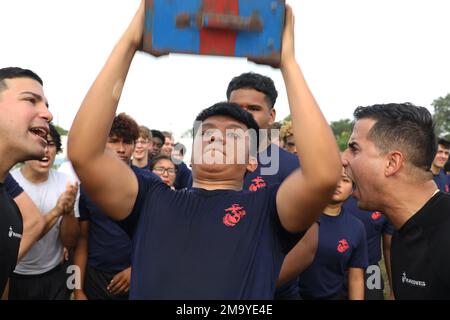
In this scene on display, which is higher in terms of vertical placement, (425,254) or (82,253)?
(425,254)

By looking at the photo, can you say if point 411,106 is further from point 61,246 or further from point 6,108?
point 61,246

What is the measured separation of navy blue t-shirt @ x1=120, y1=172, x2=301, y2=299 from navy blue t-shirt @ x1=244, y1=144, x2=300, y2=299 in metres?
1.25

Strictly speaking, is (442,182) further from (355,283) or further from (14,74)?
(14,74)

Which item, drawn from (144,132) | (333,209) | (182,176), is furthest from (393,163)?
(182,176)

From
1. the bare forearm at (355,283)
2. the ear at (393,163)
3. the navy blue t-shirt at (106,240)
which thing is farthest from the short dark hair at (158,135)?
the ear at (393,163)

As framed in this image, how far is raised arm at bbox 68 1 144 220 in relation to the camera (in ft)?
6.47

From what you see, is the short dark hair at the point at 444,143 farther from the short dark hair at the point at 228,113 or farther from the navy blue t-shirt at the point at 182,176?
the short dark hair at the point at 228,113

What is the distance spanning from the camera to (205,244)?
2.06m

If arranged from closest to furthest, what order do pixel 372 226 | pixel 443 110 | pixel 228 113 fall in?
pixel 228 113 < pixel 372 226 < pixel 443 110

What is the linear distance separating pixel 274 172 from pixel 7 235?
174 cm

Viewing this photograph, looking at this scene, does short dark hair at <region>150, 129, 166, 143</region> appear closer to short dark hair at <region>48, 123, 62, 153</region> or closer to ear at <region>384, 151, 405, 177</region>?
short dark hair at <region>48, 123, 62, 153</region>

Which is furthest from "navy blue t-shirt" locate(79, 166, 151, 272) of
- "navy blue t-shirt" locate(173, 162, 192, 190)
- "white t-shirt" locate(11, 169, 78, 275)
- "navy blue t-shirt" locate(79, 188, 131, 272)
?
"navy blue t-shirt" locate(173, 162, 192, 190)

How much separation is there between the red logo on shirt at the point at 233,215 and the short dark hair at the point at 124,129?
258 centimetres

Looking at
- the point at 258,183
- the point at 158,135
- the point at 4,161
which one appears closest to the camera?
the point at 4,161
